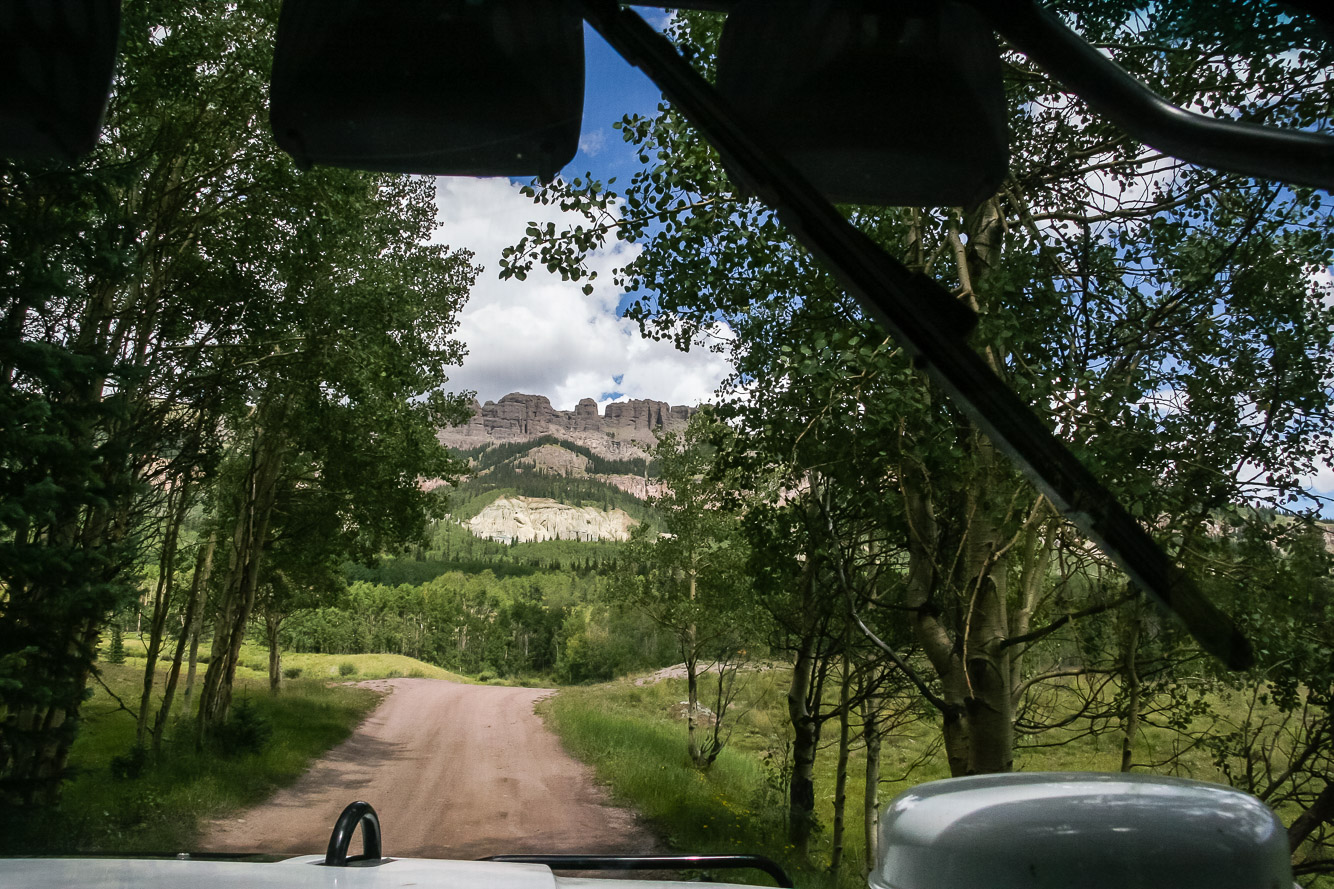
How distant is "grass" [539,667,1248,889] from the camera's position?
29.8 ft

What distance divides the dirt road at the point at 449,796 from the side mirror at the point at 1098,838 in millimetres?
5585

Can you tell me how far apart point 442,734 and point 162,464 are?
1021 centimetres

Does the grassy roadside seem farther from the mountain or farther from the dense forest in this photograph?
the dense forest

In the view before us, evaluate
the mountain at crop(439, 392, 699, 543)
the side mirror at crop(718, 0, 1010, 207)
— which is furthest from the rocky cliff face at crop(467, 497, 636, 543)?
the side mirror at crop(718, 0, 1010, 207)

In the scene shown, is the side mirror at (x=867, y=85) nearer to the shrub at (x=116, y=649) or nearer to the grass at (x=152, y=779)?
the grass at (x=152, y=779)

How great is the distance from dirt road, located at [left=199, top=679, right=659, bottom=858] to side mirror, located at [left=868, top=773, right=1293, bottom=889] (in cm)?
558

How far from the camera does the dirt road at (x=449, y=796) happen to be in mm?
9633

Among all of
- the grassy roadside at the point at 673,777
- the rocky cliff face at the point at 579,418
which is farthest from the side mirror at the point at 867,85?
the grassy roadside at the point at 673,777

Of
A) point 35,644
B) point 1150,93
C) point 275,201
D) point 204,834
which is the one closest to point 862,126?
point 1150,93

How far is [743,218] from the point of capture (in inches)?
126

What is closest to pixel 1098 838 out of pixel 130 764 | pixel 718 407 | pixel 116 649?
pixel 718 407

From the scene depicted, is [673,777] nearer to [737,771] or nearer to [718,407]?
[737,771]

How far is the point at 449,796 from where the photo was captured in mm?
13242

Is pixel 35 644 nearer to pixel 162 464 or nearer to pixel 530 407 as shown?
pixel 162 464
